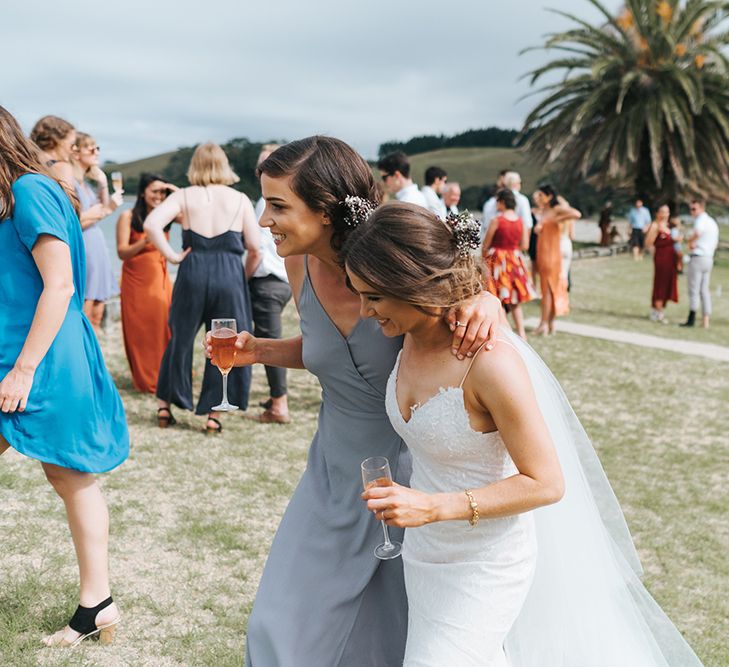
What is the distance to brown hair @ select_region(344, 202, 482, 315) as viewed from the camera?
1.93 m

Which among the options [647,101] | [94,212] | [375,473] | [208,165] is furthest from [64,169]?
[647,101]

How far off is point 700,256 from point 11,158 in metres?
12.0

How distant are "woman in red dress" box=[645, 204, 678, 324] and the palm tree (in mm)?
13126

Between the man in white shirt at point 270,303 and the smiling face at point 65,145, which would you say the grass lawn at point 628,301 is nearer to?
the man in white shirt at point 270,303

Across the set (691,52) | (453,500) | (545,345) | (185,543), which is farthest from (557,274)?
(691,52)

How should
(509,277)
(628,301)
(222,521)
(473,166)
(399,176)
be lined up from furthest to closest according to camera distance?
(473,166) → (628,301) → (509,277) → (399,176) → (222,521)

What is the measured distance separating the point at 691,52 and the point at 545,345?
21.6 meters

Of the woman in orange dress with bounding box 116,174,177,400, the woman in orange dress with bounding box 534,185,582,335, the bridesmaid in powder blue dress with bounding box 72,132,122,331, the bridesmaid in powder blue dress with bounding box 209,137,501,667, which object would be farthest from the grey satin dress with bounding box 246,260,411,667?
the woman in orange dress with bounding box 534,185,582,335

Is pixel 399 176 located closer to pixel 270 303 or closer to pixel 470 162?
pixel 270 303

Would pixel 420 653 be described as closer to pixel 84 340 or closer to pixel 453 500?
pixel 453 500

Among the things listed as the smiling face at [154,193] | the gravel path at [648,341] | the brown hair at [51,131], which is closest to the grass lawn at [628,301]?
the gravel path at [648,341]

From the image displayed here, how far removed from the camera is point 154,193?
22.0ft

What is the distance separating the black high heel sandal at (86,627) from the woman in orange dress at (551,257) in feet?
28.3

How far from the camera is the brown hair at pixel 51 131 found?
19.0ft
